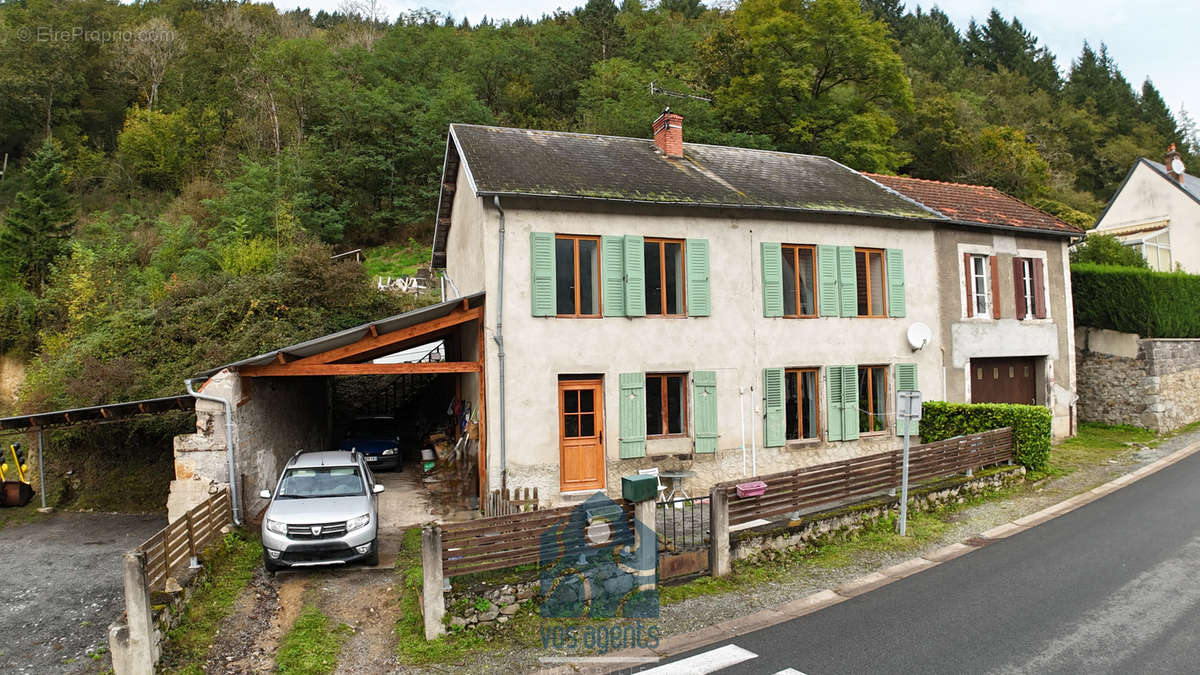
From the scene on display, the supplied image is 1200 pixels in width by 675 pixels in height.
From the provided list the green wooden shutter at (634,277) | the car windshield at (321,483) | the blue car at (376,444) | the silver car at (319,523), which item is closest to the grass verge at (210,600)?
the silver car at (319,523)

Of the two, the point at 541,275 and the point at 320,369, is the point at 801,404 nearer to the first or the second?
the point at 541,275

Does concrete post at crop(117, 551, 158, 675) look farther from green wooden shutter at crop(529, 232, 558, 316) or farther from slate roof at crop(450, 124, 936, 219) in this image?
slate roof at crop(450, 124, 936, 219)

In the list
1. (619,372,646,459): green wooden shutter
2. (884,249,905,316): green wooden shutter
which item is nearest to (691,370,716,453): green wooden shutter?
(619,372,646,459): green wooden shutter

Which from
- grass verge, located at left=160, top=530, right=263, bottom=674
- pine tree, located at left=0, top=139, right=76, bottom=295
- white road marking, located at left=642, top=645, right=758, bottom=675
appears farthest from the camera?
pine tree, located at left=0, top=139, right=76, bottom=295

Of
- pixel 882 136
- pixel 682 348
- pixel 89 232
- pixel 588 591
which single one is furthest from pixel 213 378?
pixel 882 136

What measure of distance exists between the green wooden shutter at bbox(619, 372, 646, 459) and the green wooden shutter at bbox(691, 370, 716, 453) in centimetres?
115

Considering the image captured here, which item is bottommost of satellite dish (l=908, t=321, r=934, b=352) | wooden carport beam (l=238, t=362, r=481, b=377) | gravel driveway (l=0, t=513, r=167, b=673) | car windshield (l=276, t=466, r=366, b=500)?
gravel driveway (l=0, t=513, r=167, b=673)

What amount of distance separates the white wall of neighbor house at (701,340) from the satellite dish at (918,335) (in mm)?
219

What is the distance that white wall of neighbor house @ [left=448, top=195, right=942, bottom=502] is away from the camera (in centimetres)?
1145

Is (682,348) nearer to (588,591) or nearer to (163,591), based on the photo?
(588,591)

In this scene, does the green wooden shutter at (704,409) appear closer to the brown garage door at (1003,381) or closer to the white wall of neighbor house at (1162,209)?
the brown garage door at (1003,381)

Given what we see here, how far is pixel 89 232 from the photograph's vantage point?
88.7 feet

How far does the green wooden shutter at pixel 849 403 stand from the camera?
1388cm

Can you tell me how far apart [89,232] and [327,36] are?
66.5 feet
